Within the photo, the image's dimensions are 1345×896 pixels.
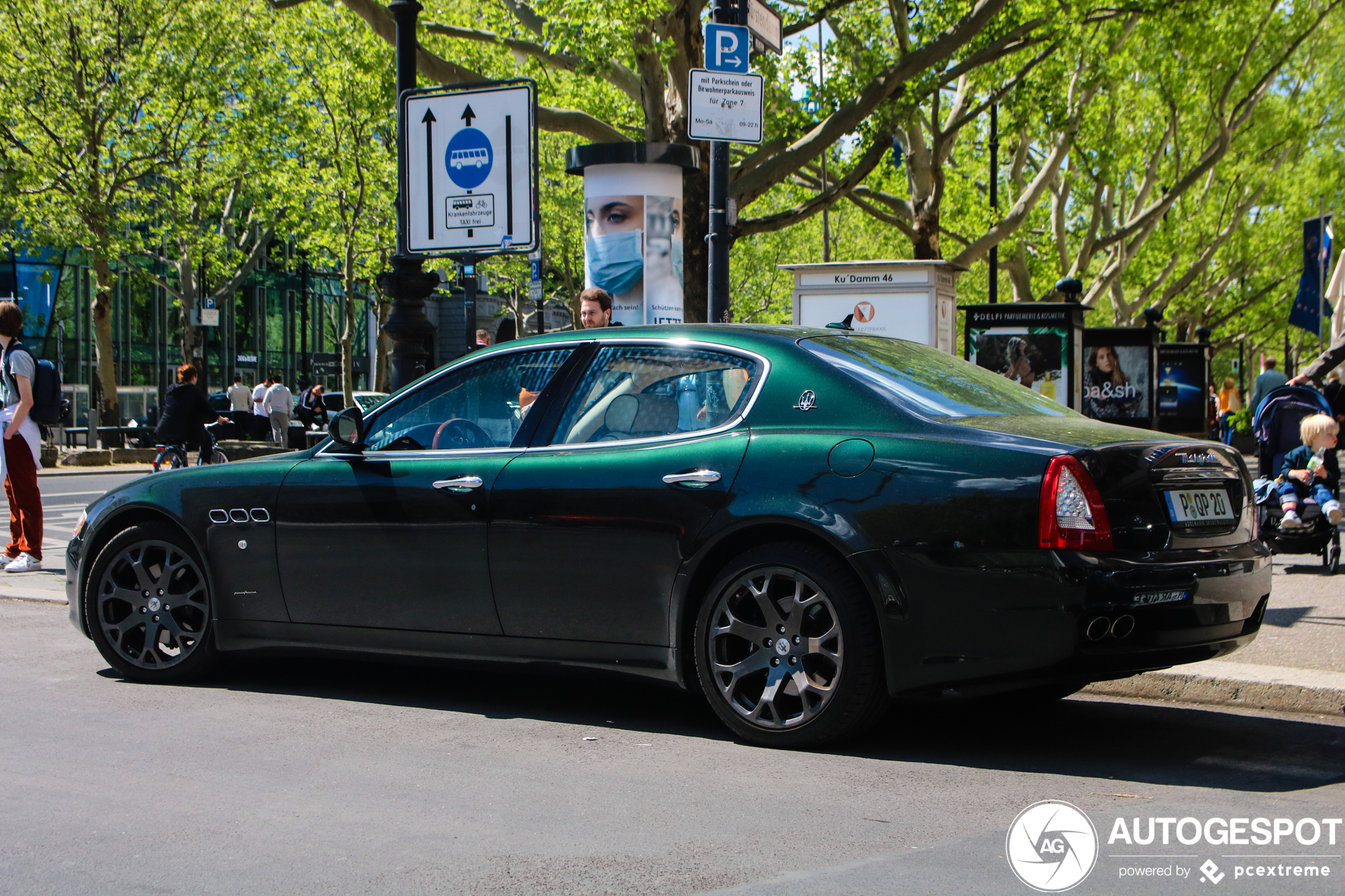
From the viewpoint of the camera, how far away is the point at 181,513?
20.2ft

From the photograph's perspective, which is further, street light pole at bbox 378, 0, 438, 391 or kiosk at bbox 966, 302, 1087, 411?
kiosk at bbox 966, 302, 1087, 411

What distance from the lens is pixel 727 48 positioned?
30.8 ft

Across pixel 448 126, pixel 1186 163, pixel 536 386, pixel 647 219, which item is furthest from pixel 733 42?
pixel 1186 163

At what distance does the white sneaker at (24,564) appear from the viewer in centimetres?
987

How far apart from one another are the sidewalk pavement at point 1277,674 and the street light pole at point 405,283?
516 cm

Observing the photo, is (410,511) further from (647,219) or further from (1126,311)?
(1126,311)

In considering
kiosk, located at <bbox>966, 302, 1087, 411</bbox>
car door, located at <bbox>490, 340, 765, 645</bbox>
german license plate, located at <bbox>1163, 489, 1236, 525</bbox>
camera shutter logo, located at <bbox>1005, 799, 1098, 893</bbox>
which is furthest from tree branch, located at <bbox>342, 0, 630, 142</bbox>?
camera shutter logo, located at <bbox>1005, 799, 1098, 893</bbox>

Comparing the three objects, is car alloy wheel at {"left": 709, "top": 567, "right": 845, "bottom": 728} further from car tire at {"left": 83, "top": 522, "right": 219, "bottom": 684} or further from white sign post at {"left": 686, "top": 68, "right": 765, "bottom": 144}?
white sign post at {"left": 686, "top": 68, "right": 765, "bottom": 144}

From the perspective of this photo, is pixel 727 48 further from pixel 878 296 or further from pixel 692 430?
pixel 878 296

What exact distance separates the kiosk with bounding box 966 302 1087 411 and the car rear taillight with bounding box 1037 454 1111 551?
1312 centimetres

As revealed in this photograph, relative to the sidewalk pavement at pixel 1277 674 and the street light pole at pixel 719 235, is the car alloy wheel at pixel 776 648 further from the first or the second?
the street light pole at pixel 719 235

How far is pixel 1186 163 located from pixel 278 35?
78.1 feet

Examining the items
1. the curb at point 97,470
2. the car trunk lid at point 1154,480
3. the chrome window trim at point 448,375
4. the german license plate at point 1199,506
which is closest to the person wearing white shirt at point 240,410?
the curb at point 97,470

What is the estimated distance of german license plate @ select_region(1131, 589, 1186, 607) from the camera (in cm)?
446
